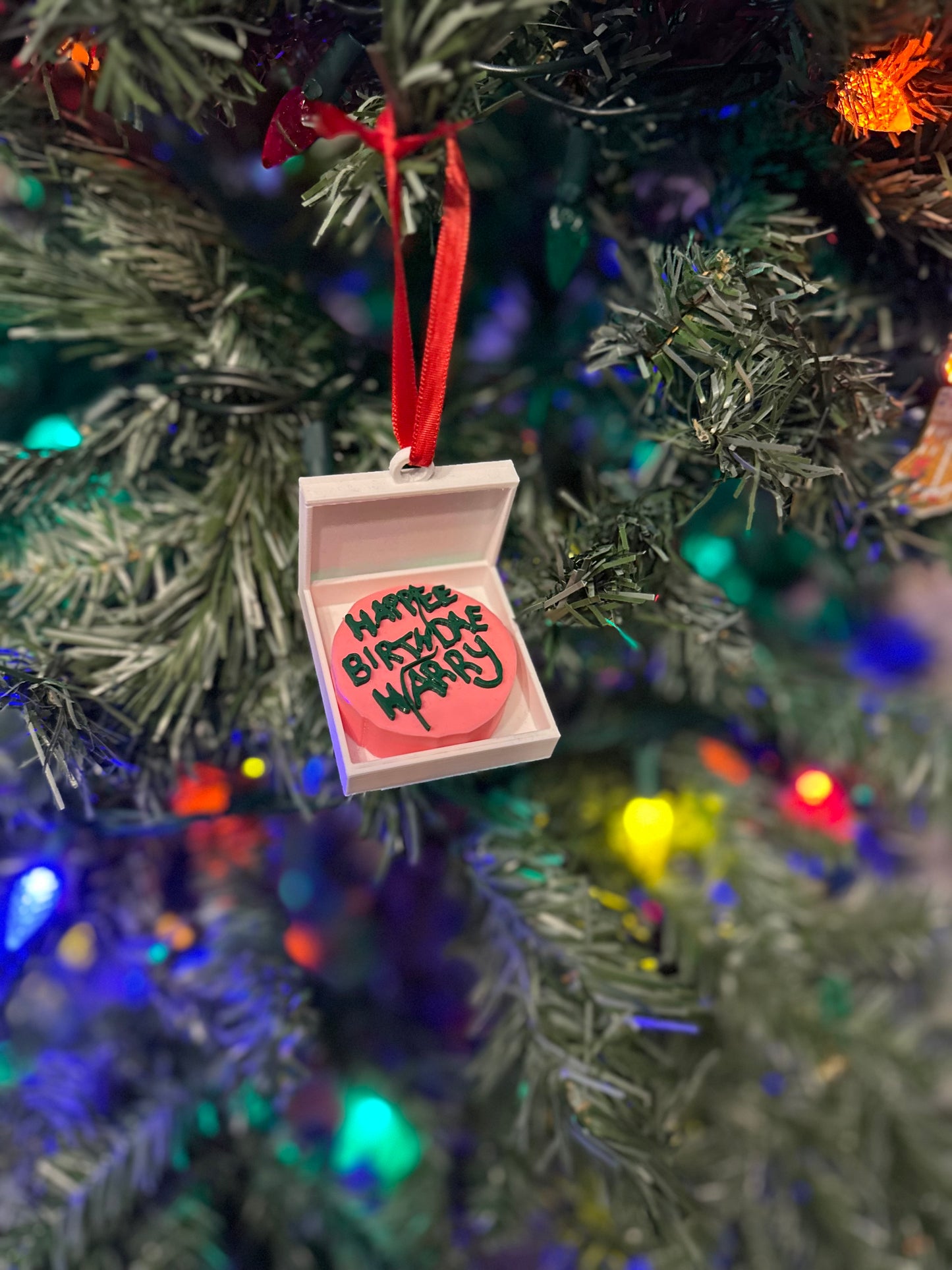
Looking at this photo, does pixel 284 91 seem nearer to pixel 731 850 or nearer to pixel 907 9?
pixel 907 9

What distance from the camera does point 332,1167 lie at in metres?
0.58

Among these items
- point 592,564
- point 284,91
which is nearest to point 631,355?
point 592,564

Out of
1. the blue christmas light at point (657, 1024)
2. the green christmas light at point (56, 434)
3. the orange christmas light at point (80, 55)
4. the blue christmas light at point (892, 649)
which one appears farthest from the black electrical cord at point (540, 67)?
the blue christmas light at point (892, 649)

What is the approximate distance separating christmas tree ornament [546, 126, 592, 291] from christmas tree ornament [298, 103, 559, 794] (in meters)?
0.12

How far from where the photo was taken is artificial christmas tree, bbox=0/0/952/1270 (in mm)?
304

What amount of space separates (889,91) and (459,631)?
255 millimetres

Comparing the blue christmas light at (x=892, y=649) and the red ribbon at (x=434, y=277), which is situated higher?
the red ribbon at (x=434, y=277)

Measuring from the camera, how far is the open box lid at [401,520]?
0.31 metres

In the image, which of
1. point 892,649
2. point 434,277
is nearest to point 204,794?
point 434,277

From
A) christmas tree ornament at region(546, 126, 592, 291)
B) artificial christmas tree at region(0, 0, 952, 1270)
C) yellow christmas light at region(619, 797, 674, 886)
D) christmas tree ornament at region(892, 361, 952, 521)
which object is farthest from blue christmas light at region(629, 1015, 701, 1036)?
christmas tree ornament at region(546, 126, 592, 291)

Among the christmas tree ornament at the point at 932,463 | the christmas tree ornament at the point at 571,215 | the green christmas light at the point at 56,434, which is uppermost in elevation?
the christmas tree ornament at the point at 571,215

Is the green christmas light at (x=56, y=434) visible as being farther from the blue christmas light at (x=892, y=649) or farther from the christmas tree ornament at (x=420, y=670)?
the blue christmas light at (x=892, y=649)

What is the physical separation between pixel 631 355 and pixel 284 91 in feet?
0.67

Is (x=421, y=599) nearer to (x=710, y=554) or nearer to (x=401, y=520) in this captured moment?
(x=401, y=520)
